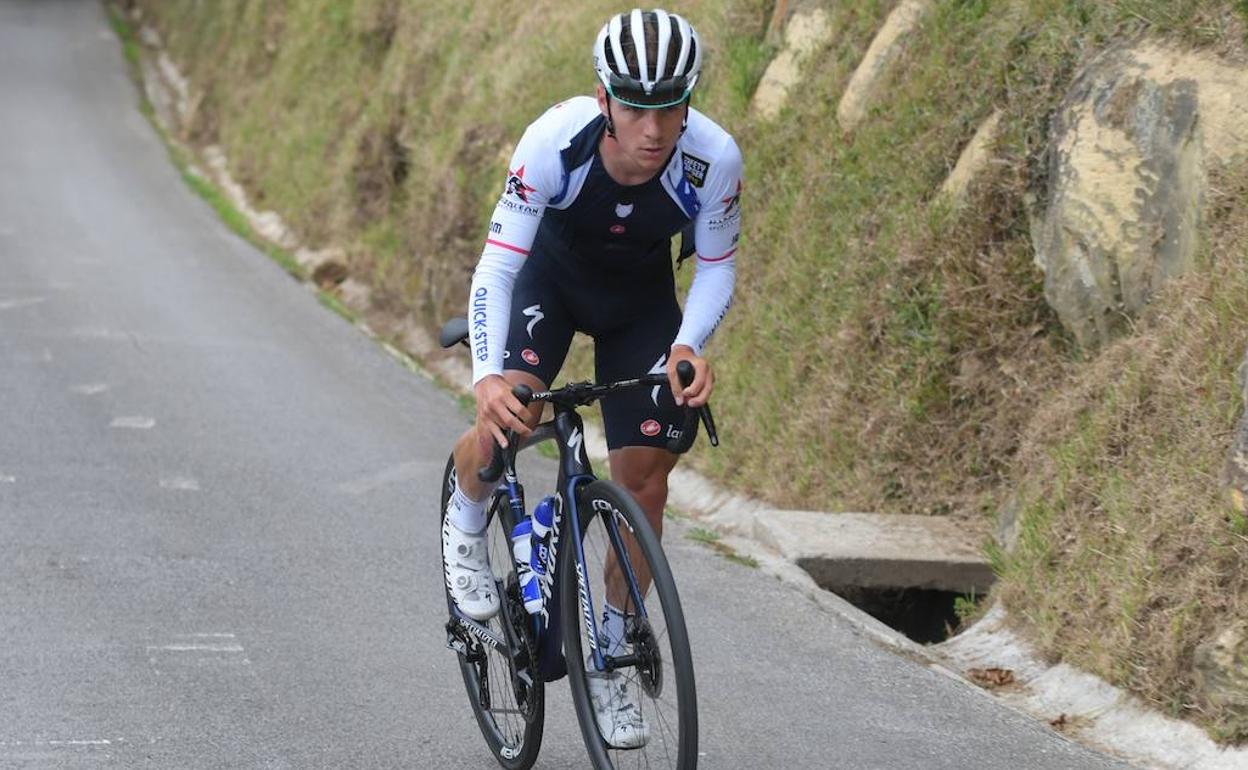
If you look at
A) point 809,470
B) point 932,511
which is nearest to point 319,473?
point 809,470

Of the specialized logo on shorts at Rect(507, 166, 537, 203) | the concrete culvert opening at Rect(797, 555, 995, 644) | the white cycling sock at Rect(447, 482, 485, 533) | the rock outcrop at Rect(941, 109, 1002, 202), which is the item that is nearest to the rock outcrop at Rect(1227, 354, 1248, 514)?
the concrete culvert opening at Rect(797, 555, 995, 644)

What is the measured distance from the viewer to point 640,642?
468 centimetres

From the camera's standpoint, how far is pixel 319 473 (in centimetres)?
1005

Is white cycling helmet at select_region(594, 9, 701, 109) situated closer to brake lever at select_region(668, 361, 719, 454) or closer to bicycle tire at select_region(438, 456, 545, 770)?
brake lever at select_region(668, 361, 719, 454)

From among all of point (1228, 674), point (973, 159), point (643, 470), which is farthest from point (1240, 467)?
point (973, 159)

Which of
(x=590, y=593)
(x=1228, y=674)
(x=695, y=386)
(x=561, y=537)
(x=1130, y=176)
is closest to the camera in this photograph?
(x=695, y=386)

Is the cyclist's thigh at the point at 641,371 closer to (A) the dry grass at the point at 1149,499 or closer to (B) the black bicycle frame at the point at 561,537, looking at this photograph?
(B) the black bicycle frame at the point at 561,537

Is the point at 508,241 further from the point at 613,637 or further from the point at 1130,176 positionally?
the point at 1130,176

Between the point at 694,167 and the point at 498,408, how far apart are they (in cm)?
98

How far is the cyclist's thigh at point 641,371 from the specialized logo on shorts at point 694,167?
477mm

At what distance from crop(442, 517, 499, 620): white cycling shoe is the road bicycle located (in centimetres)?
4

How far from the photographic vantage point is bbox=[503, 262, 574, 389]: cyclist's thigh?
5.36m

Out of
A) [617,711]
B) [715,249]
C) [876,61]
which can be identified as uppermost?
[876,61]

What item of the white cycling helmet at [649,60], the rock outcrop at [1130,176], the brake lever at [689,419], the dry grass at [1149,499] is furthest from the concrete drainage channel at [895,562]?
the white cycling helmet at [649,60]
